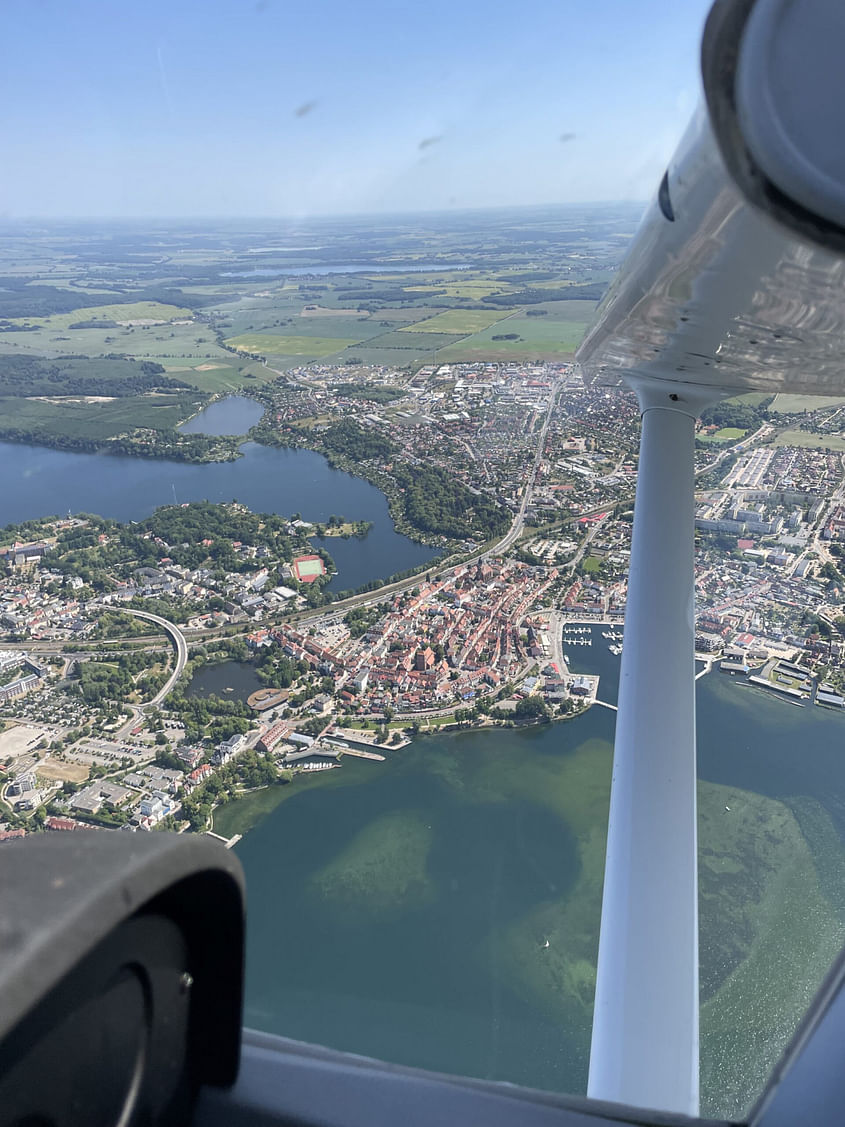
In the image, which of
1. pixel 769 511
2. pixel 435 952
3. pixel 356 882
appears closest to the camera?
pixel 435 952

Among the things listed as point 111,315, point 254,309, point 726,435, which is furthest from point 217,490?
point 111,315

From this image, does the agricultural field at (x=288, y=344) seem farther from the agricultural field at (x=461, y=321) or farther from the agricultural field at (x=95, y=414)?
the agricultural field at (x=95, y=414)

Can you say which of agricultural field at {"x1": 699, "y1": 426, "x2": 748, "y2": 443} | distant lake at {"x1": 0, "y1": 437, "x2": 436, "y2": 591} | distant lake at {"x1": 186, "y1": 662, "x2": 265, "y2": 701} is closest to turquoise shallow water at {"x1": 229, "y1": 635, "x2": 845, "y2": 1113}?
distant lake at {"x1": 186, "y1": 662, "x2": 265, "y2": 701}

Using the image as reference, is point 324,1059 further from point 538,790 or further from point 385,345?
point 385,345

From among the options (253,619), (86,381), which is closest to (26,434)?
(86,381)

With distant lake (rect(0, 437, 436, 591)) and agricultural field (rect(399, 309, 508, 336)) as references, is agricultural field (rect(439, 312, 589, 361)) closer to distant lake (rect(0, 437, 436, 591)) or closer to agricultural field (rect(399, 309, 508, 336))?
agricultural field (rect(399, 309, 508, 336))
